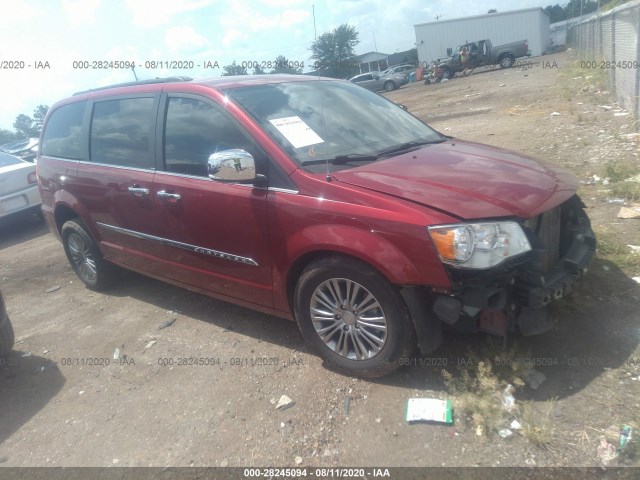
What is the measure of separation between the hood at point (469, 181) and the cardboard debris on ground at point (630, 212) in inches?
70.6

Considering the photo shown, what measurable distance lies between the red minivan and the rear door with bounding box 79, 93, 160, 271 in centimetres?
2

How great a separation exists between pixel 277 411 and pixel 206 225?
1.34 meters

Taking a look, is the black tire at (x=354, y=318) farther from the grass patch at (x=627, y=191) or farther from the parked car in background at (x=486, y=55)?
the parked car in background at (x=486, y=55)

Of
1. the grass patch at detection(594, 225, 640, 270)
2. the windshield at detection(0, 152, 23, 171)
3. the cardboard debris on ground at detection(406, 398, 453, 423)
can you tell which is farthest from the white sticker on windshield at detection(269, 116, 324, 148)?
the windshield at detection(0, 152, 23, 171)

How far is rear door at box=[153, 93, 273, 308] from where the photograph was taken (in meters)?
3.17

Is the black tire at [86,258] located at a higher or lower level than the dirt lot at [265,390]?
higher

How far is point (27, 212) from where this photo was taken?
805 centimetres

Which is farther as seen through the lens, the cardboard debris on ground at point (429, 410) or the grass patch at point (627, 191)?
the grass patch at point (627, 191)

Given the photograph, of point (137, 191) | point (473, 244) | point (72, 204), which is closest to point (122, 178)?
point (137, 191)

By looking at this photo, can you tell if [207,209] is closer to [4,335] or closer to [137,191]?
[137,191]

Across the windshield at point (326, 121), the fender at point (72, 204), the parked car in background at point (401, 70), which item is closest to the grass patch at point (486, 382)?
the windshield at point (326, 121)

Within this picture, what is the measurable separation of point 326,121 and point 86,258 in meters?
3.04

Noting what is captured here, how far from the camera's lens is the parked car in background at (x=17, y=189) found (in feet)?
25.3

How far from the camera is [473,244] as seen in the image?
2.46 meters
